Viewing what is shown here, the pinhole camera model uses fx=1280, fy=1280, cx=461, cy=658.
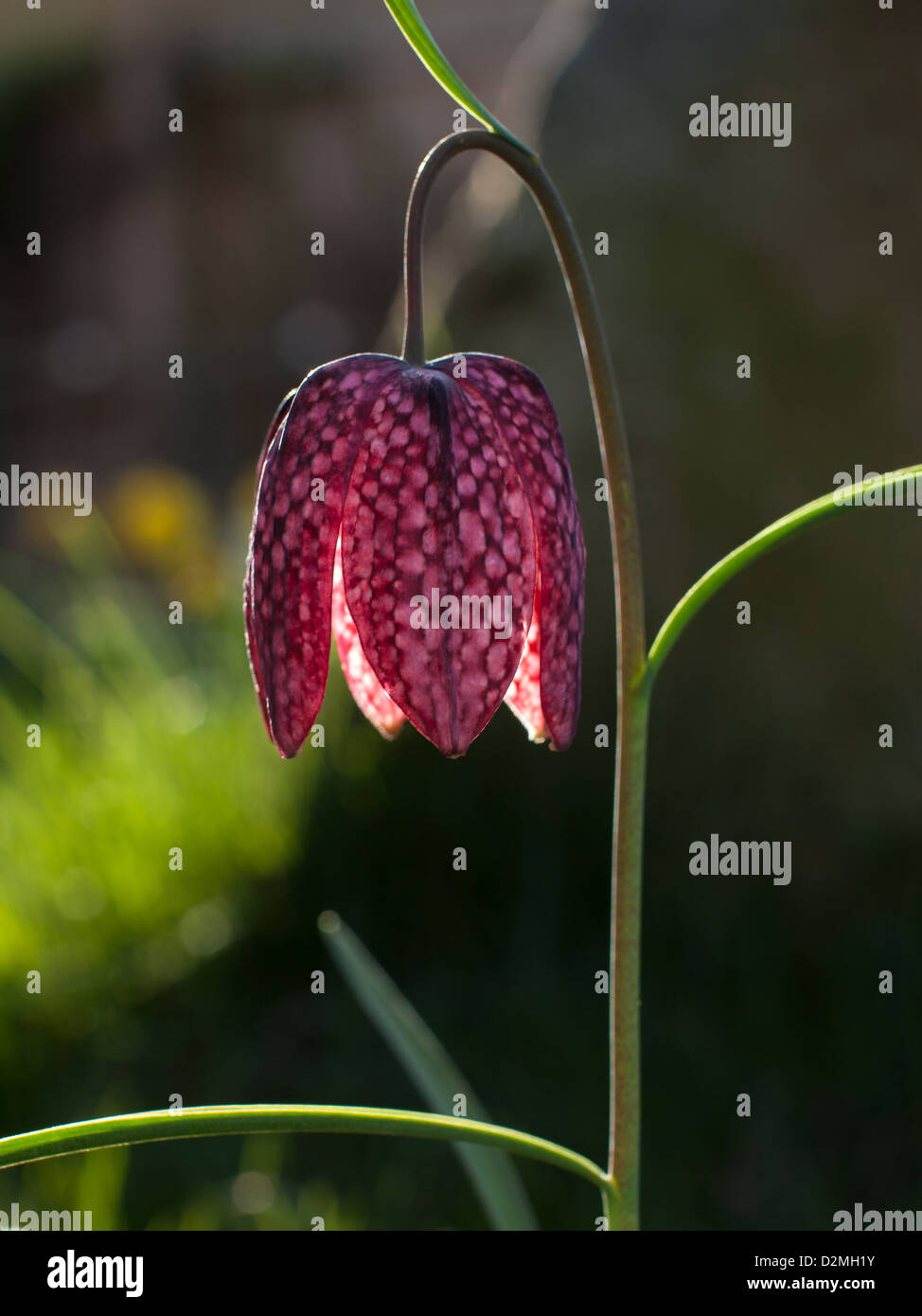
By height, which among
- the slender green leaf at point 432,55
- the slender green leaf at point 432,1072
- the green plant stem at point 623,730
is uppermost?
the slender green leaf at point 432,55

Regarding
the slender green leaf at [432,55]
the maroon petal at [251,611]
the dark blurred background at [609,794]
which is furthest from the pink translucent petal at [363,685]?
the dark blurred background at [609,794]

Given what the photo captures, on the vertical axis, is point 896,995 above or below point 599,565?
below

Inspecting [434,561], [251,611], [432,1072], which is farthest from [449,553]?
[432,1072]

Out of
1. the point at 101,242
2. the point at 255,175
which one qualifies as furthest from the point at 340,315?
the point at 101,242

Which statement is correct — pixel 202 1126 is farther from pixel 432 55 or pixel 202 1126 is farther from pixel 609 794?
pixel 609 794

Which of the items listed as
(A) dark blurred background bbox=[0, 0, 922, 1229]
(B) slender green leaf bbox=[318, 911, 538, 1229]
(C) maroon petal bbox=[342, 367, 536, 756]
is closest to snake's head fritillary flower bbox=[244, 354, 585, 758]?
(C) maroon petal bbox=[342, 367, 536, 756]

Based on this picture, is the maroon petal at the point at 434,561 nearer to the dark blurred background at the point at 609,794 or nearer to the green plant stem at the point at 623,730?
the green plant stem at the point at 623,730

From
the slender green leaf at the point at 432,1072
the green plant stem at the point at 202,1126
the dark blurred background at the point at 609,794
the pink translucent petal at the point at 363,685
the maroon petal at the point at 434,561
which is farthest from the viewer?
the dark blurred background at the point at 609,794
